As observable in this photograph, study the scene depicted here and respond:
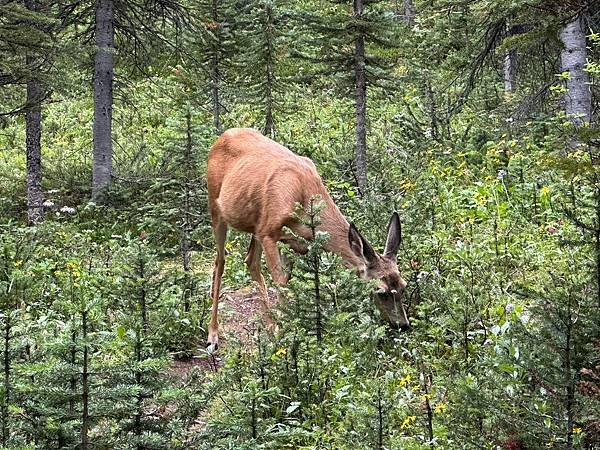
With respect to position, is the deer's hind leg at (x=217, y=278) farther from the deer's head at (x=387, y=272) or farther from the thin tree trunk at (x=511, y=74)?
the thin tree trunk at (x=511, y=74)

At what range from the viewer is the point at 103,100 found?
16594 millimetres

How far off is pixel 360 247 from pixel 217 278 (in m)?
2.33

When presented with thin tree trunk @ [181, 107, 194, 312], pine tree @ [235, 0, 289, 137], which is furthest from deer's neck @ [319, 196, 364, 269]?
pine tree @ [235, 0, 289, 137]

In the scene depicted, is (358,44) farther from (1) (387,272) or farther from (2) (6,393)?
(2) (6,393)

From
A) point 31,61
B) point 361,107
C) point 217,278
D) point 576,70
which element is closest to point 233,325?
point 217,278

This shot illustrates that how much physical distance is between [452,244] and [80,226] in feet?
25.1

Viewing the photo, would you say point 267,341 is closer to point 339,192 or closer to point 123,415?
point 123,415

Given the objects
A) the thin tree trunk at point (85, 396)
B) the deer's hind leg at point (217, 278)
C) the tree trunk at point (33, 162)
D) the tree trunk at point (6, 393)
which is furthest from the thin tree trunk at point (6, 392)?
the tree trunk at point (33, 162)

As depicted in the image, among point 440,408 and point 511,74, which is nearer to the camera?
point 440,408

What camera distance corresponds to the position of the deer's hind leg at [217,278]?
9.20 metres

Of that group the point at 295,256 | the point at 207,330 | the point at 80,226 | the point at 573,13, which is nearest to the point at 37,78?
the point at 80,226

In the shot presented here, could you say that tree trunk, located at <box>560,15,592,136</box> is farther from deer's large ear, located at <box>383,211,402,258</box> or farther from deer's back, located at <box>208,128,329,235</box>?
deer's large ear, located at <box>383,211,402,258</box>

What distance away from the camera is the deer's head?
7.70 m

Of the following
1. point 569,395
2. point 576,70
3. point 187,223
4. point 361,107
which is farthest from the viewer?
point 361,107
